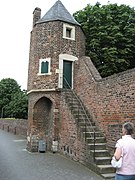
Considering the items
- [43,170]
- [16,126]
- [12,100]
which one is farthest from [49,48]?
[12,100]

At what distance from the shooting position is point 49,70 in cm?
1609

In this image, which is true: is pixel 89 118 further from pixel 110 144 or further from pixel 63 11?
pixel 63 11

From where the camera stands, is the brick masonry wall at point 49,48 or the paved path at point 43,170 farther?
the brick masonry wall at point 49,48

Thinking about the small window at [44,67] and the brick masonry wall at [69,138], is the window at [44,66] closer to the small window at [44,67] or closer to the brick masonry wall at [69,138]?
the small window at [44,67]

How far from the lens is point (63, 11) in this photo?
18203 millimetres

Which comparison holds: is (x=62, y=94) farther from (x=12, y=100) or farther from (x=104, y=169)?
(x=12, y=100)

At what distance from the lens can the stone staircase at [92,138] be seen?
9422 millimetres

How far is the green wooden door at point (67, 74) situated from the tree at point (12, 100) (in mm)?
21757

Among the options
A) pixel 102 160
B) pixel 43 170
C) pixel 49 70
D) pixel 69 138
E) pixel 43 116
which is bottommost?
pixel 43 170

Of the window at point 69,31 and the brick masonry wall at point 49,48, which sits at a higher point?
the window at point 69,31

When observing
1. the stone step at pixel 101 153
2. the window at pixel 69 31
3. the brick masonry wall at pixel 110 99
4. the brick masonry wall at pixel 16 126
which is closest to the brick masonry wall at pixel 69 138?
the stone step at pixel 101 153

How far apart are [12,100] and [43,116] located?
2855 cm

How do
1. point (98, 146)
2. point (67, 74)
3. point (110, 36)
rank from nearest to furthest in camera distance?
point (98, 146), point (67, 74), point (110, 36)

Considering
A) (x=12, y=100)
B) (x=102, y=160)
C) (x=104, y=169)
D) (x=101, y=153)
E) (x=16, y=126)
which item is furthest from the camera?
(x=12, y=100)
